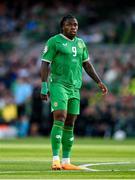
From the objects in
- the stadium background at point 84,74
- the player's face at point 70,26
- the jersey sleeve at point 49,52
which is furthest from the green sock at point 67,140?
the stadium background at point 84,74

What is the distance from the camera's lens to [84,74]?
99.4ft

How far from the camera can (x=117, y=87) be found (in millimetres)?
29578

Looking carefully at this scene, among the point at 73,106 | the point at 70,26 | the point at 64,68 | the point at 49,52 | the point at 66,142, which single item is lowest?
the point at 66,142

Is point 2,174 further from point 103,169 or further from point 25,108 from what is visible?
point 25,108

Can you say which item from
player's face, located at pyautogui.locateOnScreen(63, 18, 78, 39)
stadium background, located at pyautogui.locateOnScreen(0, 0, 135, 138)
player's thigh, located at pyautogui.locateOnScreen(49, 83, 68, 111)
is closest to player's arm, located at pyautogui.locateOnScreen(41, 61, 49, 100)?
player's thigh, located at pyautogui.locateOnScreen(49, 83, 68, 111)

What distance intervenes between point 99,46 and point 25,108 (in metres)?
4.25

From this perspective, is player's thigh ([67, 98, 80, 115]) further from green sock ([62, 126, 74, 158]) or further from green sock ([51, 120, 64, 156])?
green sock ([51, 120, 64, 156])

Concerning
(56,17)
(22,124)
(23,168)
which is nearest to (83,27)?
A: (56,17)

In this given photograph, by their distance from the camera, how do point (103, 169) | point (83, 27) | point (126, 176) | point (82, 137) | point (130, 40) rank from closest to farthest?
point (126, 176) → point (103, 169) → point (82, 137) → point (130, 40) → point (83, 27)

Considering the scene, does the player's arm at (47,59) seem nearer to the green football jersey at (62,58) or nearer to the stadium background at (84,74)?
the green football jersey at (62,58)

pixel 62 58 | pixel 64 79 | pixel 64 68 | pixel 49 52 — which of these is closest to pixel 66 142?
pixel 64 79

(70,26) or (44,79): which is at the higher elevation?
(70,26)

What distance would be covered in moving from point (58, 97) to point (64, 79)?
358 millimetres

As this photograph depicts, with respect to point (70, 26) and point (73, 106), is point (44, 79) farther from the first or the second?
point (70, 26)
